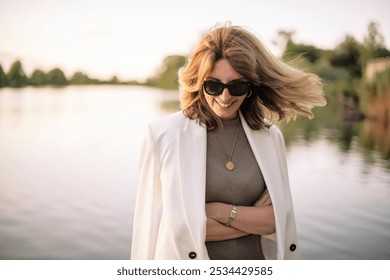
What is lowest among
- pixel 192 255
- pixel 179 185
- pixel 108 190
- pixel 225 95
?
pixel 108 190

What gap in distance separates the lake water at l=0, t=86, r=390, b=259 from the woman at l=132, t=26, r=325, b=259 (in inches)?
116

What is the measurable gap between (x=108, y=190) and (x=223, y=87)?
5255 mm

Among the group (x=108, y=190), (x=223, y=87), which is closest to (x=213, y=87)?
(x=223, y=87)

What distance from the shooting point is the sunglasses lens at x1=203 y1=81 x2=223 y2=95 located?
5.74 feet

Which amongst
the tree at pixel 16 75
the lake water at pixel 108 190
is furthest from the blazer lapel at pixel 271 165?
the tree at pixel 16 75

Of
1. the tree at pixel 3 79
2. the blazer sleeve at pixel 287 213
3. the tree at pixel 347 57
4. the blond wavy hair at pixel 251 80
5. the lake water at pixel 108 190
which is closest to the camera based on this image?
the blond wavy hair at pixel 251 80

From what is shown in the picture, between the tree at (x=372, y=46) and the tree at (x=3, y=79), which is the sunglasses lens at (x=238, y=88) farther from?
the tree at (x=372, y=46)

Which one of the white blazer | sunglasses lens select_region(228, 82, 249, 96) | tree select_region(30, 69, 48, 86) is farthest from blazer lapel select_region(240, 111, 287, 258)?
tree select_region(30, 69, 48, 86)

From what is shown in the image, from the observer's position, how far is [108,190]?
682 centimetres

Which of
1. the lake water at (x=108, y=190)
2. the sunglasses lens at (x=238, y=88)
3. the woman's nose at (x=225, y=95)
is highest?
the sunglasses lens at (x=238, y=88)

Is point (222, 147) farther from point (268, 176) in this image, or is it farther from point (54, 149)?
point (54, 149)

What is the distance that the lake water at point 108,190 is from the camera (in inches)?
202

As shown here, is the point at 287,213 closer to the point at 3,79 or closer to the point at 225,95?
the point at 225,95

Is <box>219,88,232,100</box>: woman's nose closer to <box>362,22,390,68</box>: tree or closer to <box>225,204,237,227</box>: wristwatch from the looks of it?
<box>225,204,237,227</box>: wristwatch
